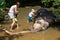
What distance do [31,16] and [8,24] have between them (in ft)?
4.83

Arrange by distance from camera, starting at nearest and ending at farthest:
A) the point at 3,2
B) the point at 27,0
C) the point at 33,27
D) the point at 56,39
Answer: the point at 56,39 → the point at 33,27 → the point at 3,2 → the point at 27,0

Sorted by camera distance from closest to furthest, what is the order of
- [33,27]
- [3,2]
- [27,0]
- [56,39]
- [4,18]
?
[56,39] → [33,27] → [4,18] → [3,2] → [27,0]

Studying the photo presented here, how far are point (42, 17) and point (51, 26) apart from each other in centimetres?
83

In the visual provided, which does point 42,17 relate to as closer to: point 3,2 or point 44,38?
point 44,38

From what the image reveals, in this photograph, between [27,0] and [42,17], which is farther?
[27,0]

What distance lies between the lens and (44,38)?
491 inches

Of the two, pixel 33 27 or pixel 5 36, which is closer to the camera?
pixel 5 36

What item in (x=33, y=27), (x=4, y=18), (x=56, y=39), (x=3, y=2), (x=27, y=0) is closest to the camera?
(x=56, y=39)

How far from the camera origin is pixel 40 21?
45.5 feet

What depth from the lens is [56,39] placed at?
40.3 ft

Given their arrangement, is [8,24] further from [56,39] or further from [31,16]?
[56,39]

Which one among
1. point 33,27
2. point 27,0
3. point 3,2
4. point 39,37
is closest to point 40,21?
point 33,27

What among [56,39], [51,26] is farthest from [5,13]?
[56,39]

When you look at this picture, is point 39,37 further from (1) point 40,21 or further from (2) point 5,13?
(2) point 5,13
